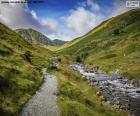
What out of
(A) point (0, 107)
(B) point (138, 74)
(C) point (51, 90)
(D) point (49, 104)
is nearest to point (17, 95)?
(D) point (49, 104)

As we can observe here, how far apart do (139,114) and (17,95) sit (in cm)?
2033

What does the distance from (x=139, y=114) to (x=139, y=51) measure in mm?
137759

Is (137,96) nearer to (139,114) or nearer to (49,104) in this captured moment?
(139,114)

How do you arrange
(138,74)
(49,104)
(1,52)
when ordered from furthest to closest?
(138,74) < (1,52) < (49,104)

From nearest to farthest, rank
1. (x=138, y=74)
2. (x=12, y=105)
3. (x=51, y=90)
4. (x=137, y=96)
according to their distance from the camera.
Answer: (x=12, y=105), (x=51, y=90), (x=137, y=96), (x=138, y=74)

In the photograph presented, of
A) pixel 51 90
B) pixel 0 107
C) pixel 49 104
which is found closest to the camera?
pixel 0 107

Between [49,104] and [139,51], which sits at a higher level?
[139,51]

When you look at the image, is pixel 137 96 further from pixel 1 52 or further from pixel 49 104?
pixel 1 52

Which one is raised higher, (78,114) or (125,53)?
(125,53)

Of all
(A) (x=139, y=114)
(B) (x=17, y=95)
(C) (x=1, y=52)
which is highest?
(C) (x=1, y=52)

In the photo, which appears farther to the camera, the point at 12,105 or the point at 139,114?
the point at 139,114

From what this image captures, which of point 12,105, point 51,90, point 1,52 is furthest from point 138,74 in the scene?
point 12,105

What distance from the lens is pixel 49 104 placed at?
139ft

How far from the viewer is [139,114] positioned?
49125 millimetres
